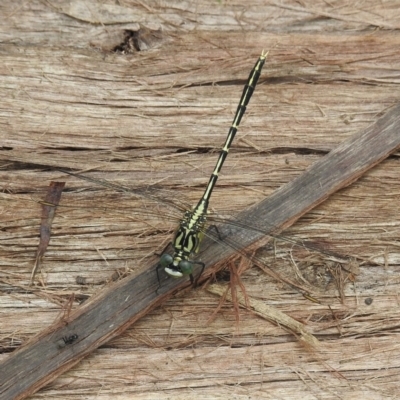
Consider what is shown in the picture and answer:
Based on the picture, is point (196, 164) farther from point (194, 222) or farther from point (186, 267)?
point (186, 267)

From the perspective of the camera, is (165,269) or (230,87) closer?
(165,269)

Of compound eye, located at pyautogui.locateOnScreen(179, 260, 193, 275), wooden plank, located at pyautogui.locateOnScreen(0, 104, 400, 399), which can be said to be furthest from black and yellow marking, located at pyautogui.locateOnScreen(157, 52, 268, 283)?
wooden plank, located at pyautogui.locateOnScreen(0, 104, 400, 399)

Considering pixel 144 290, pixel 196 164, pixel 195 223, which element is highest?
pixel 196 164

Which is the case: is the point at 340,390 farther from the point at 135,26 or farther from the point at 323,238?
the point at 135,26

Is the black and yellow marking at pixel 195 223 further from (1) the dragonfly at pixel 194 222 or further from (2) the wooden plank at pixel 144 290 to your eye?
(2) the wooden plank at pixel 144 290

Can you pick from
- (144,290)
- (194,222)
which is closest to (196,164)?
(194,222)

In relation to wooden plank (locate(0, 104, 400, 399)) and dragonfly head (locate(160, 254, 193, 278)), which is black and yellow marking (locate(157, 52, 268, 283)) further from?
wooden plank (locate(0, 104, 400, 399))

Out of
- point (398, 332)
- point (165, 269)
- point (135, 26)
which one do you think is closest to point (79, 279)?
point (165, 269)
